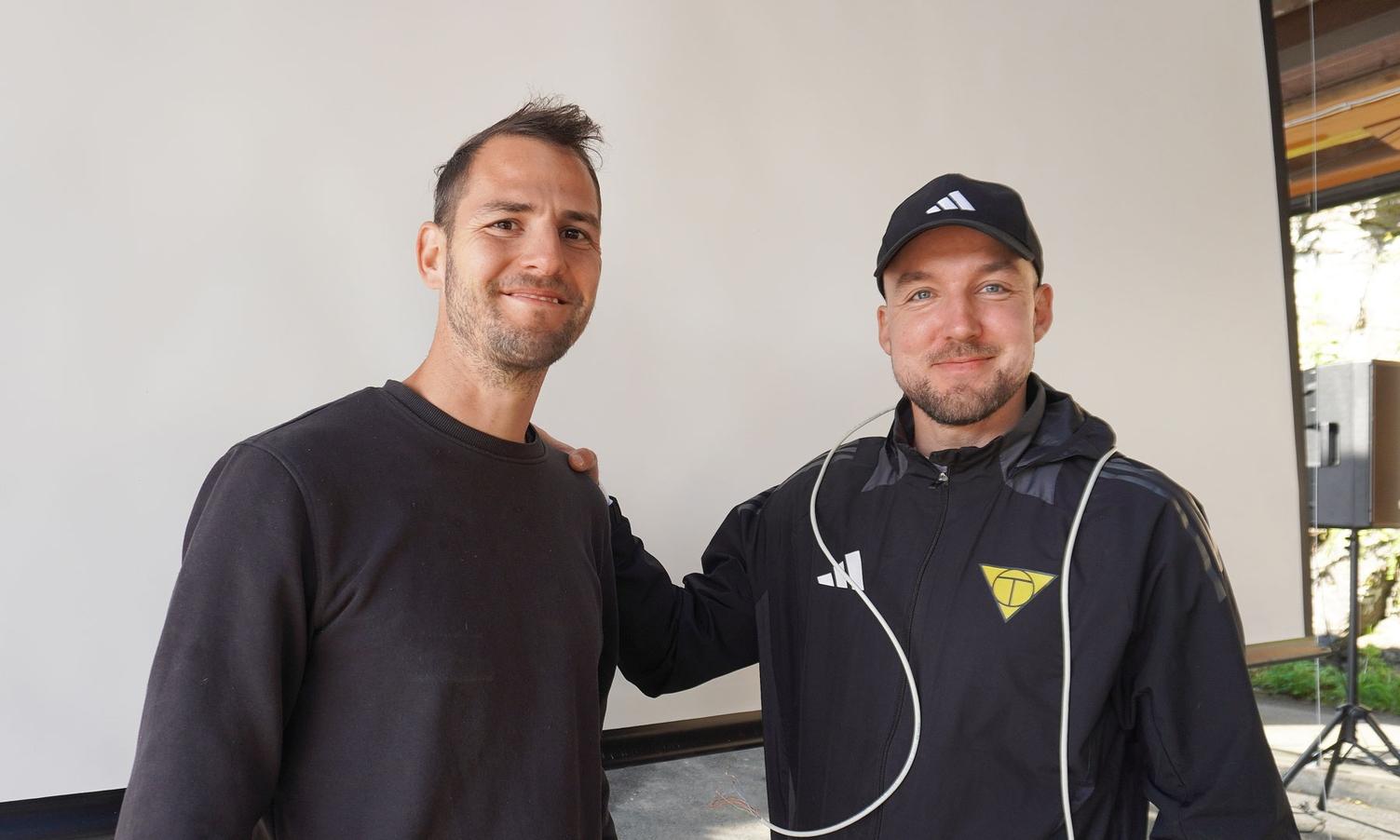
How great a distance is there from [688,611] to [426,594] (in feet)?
2.28

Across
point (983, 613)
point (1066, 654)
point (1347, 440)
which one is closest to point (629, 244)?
point (983, 613)

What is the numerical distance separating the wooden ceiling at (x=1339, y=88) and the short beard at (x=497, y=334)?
11.5ft

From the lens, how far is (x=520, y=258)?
1.25 m

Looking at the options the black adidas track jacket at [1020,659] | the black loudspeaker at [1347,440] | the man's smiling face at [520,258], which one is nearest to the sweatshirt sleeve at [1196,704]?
the black adidas track jacket at [1020,659]

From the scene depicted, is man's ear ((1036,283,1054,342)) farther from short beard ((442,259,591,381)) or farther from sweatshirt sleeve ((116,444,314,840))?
sweatshirt sleeve ((116,444,314,840))

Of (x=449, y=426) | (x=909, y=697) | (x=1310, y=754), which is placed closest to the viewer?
(x=449, y=426)

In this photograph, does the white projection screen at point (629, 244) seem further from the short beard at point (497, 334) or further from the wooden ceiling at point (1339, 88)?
the wooden ceiling at point (1339, 88)

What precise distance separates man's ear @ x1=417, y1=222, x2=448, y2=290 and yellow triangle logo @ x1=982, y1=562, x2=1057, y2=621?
3.01 ft

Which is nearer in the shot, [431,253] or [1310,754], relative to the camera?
[431,253]

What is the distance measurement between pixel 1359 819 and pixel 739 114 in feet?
10.4

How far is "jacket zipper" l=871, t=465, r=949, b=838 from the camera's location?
143cm

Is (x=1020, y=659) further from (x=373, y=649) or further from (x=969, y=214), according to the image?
(x=373, y=649)

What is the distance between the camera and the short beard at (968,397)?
151cm

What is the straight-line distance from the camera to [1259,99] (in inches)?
119
